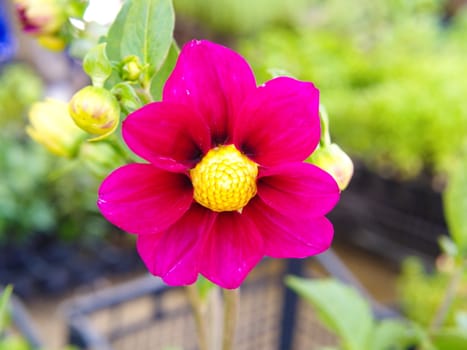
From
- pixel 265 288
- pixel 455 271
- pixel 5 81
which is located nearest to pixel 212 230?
pixel 455 271

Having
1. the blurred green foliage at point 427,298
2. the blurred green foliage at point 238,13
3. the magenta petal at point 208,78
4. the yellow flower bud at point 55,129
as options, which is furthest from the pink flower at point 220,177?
the blurred green foliage at point 238,13

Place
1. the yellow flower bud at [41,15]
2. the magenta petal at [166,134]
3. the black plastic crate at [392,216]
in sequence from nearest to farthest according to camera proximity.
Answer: the magenta petal at [166,134], the yellow flower bud at [41,15], the black plastic crate at [392,216]

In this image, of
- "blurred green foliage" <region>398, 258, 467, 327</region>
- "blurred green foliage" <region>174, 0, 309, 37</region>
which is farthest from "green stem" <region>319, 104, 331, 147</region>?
"blurred green foliage" <region>174, 0, 309, 37</region>

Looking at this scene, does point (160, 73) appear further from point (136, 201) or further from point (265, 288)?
point (265, 288)

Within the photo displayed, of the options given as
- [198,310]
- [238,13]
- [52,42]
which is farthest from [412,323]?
[238,13]

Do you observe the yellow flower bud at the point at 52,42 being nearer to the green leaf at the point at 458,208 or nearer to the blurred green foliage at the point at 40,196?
the green leaf at the point at 458,208

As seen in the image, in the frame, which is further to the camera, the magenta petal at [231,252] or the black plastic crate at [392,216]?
the black plastic crate at [392,216]

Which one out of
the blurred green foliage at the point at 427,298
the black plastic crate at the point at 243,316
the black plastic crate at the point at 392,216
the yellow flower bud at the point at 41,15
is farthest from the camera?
the black plastic crate at the point at 392,216
